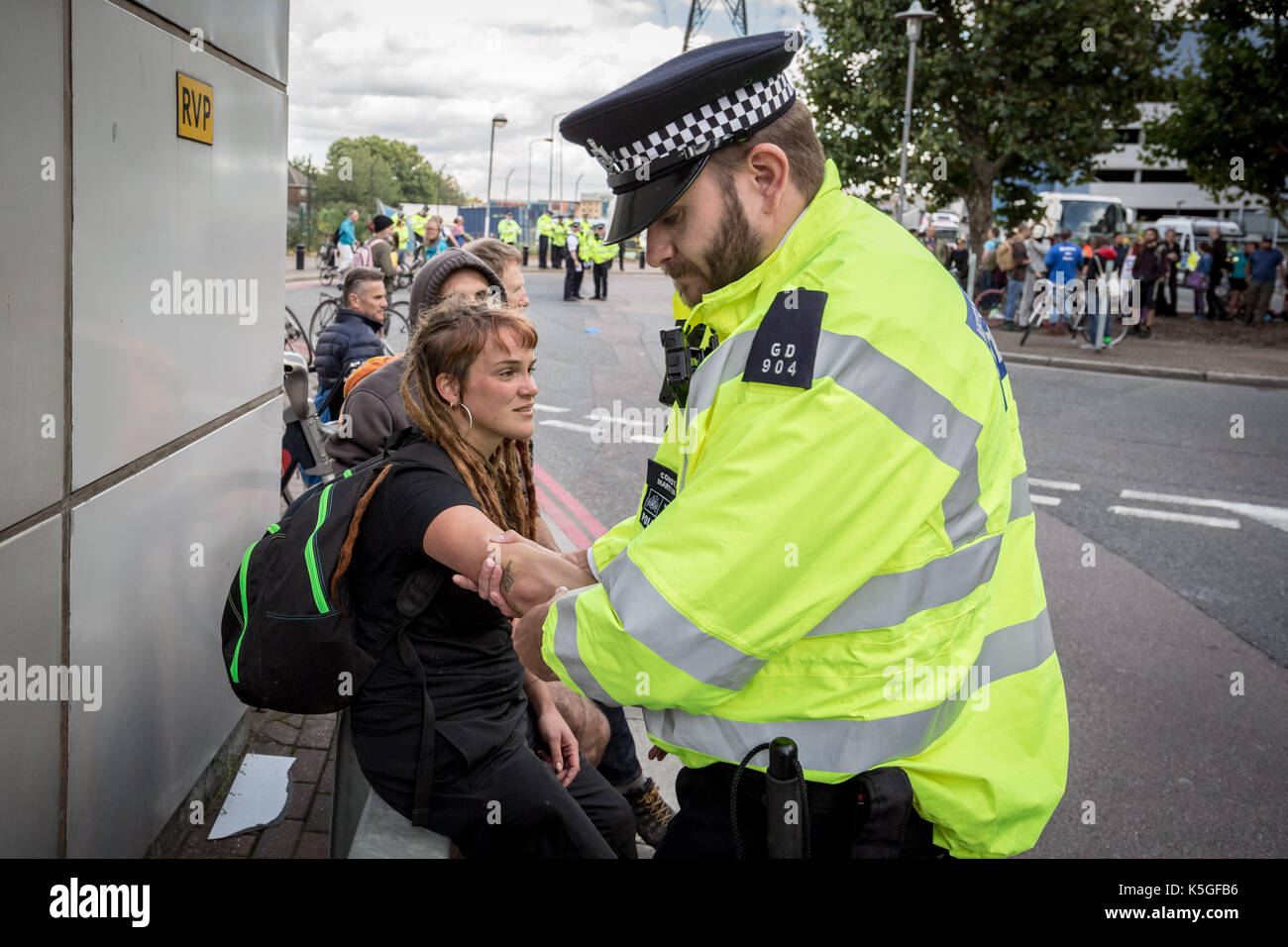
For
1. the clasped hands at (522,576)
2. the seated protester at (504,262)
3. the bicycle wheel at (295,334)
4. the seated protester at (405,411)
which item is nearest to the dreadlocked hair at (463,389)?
the seated protester at (405,411)

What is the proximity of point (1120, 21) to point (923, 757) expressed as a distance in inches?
974

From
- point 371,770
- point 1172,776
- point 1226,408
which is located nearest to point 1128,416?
point 1226,408

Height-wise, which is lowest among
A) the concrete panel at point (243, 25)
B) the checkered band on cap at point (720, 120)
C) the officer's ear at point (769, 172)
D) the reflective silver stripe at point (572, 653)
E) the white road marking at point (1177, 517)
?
the white road marking at point (1177, 517)

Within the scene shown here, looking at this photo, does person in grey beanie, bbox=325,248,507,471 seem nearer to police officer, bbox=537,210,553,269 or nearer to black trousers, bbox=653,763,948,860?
black trousers, bbox=653,763,948,860

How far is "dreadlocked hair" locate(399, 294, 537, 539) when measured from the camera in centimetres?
281

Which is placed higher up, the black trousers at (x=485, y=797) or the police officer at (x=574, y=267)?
the police officer at (x=574, y=267)

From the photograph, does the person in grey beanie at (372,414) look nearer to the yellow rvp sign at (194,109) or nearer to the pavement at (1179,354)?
the yellow rvp sign at (194,109)

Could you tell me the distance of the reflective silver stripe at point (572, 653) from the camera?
1632 mm

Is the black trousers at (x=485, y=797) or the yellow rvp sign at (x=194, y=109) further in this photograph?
the yellow rvp sign at (x=194, y=109)

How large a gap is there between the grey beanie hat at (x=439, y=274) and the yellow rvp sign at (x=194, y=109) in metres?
1.47

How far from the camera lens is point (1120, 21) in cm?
2247

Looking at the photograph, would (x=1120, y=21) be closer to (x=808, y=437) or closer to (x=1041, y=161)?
(x=1041, y=161)

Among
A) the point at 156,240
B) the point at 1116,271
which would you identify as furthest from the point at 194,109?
the point at 1116,271

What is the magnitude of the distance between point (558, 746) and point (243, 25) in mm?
2464
